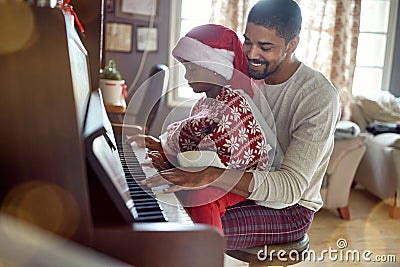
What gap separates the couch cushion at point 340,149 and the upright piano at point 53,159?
2517 millimetres

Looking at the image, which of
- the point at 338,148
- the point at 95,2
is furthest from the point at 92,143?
the point at 338,148

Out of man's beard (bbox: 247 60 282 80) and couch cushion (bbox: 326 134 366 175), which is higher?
man's beard (bbox: 247 60 282 80)

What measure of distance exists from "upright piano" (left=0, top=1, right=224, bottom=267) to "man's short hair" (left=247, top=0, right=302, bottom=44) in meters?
0.69

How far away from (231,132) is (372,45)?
3.46 metres

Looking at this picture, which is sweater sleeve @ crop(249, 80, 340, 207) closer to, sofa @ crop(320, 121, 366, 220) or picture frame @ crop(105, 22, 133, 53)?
sofa @ crop(320, 121, 366, 220)

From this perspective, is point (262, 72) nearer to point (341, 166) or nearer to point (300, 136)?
point (300, 136)

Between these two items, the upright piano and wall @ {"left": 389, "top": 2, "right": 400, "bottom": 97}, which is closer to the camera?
the upright piano

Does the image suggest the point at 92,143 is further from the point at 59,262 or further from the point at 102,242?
the point at 59,262

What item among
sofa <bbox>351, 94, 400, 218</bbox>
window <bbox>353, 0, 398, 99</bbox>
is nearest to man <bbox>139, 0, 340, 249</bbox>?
sofa <bbox>351, 94, 400, 218</bbox>

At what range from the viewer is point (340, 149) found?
3.16 metres

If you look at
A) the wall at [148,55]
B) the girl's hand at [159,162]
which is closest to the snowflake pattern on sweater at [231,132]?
the girl's hand at [159,162]

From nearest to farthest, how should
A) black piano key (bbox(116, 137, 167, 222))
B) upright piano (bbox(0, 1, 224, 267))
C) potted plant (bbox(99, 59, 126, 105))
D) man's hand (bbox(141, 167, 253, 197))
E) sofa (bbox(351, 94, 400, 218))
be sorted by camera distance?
upright piano (bbox(0, 1, 224, 267)) < black piano key (bbox(116, 137, 167, 222)) < man's hand (bbox(141, 167, 253, 197)) < potted plant (bbox(99, 59, 126, 105)) < sofa (bbox(351, 94, 400, 218))

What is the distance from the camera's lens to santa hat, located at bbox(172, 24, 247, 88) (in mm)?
1310

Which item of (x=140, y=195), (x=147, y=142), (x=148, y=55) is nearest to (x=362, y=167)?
(x=148, y=55)
